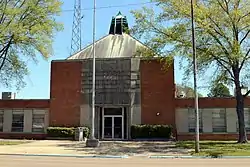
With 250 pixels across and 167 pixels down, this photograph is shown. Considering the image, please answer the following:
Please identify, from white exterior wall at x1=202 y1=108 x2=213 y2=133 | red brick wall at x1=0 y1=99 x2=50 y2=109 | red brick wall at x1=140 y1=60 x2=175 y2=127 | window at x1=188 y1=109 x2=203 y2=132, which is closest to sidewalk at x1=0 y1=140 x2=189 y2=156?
red brick wall at x1=140 y1=60 x2=175 y2=127

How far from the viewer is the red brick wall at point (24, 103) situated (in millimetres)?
39438

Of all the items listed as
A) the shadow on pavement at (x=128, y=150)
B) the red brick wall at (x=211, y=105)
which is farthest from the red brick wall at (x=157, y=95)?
the shadow on pavement at (x=128, y=150)

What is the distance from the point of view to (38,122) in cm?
3953

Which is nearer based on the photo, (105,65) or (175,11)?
(175,11)

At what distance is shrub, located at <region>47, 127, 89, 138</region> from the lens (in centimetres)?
3612

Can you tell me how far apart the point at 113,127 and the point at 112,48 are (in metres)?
9.37

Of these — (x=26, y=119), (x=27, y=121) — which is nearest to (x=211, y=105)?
(x=27, y=121)

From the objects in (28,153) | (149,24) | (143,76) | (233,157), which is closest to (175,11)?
(149,24)

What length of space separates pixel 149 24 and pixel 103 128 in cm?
1271

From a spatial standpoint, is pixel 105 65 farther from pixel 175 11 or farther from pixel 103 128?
pixel 175 11

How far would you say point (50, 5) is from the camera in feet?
111

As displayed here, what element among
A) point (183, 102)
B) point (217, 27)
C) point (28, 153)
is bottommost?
point (28, 153)

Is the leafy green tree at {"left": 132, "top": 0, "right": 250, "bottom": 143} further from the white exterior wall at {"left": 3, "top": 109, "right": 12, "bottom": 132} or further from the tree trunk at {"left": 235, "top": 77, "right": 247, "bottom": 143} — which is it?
the white exterior wall at {"left": 3, "top": 109, "right": 12, "bottom": 132}

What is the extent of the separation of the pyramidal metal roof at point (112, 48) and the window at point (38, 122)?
23.7 ft
